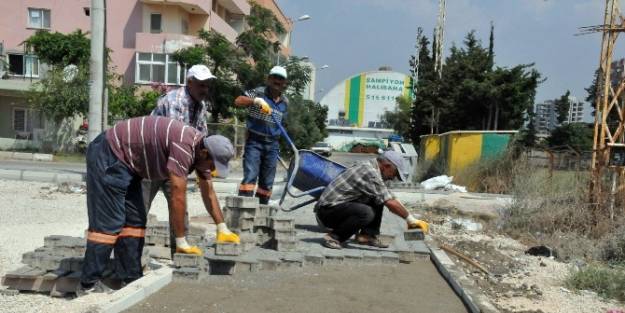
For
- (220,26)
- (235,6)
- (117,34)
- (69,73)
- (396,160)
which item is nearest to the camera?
(396,160)

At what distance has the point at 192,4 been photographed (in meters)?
31.8

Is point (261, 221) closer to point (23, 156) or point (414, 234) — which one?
point (414, 234)

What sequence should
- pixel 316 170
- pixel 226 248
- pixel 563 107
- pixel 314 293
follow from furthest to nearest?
pixel 563 107 < pixel 316 170 < pixel 226 248 < pixel 314 293

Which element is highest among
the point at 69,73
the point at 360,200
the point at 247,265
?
the point at 69,73

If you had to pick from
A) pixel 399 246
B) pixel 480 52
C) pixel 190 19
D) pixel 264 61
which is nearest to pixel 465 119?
pixel 480 52

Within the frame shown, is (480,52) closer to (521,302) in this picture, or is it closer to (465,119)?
(465,119)

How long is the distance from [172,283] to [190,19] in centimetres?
3141

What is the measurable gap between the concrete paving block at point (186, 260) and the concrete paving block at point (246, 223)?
104cm

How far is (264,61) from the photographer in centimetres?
2817

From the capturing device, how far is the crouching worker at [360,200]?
232 inches

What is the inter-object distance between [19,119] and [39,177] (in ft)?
67.6

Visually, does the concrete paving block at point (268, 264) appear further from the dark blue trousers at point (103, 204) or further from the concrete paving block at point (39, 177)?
the concrete paving block at point (39, 177)

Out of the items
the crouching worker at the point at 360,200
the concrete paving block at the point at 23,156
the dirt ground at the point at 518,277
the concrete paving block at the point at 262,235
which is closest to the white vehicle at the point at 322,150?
the concrete paving block at the point at 23,156

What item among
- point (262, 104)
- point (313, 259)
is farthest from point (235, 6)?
point (313, 259)
